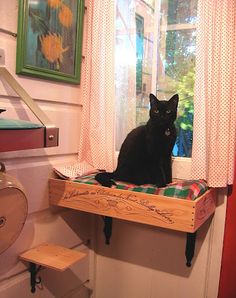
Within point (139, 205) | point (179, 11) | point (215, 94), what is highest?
point (179, 11)

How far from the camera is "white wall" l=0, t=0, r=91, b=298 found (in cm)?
137

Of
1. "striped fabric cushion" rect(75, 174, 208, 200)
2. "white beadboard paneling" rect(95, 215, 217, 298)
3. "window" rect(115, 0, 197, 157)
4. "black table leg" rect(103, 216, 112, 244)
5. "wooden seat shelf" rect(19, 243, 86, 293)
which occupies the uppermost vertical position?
"window" rect(115, 0, 197, 157)

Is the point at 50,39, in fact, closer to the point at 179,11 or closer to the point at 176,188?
the point at 179,11

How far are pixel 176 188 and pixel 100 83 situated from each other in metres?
0.73

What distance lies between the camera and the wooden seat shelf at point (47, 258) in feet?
4.58

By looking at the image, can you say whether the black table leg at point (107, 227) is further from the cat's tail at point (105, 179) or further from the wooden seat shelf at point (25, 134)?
the wooden seat shelf at point (25, 134)

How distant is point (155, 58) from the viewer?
171 centimetres

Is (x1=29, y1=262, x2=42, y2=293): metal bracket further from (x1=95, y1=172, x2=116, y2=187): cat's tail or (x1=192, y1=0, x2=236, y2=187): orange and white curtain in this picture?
(x1=192, y1=0, x2=236, y2=187): orange and white curtain

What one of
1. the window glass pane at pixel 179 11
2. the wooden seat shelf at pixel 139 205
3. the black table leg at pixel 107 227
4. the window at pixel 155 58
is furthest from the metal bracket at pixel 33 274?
the window glass pane at pixel 179 11

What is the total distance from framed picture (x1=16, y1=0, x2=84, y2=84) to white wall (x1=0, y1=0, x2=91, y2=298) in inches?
1.6

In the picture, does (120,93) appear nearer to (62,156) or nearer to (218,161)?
(62,156)

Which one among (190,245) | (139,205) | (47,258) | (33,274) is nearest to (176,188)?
(139,205)

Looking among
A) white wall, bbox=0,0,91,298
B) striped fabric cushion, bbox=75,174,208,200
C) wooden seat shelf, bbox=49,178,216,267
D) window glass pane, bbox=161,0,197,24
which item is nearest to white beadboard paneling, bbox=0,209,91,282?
white wall, bbox=0,0,91,298

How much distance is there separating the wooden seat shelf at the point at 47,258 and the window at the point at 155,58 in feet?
2.48
